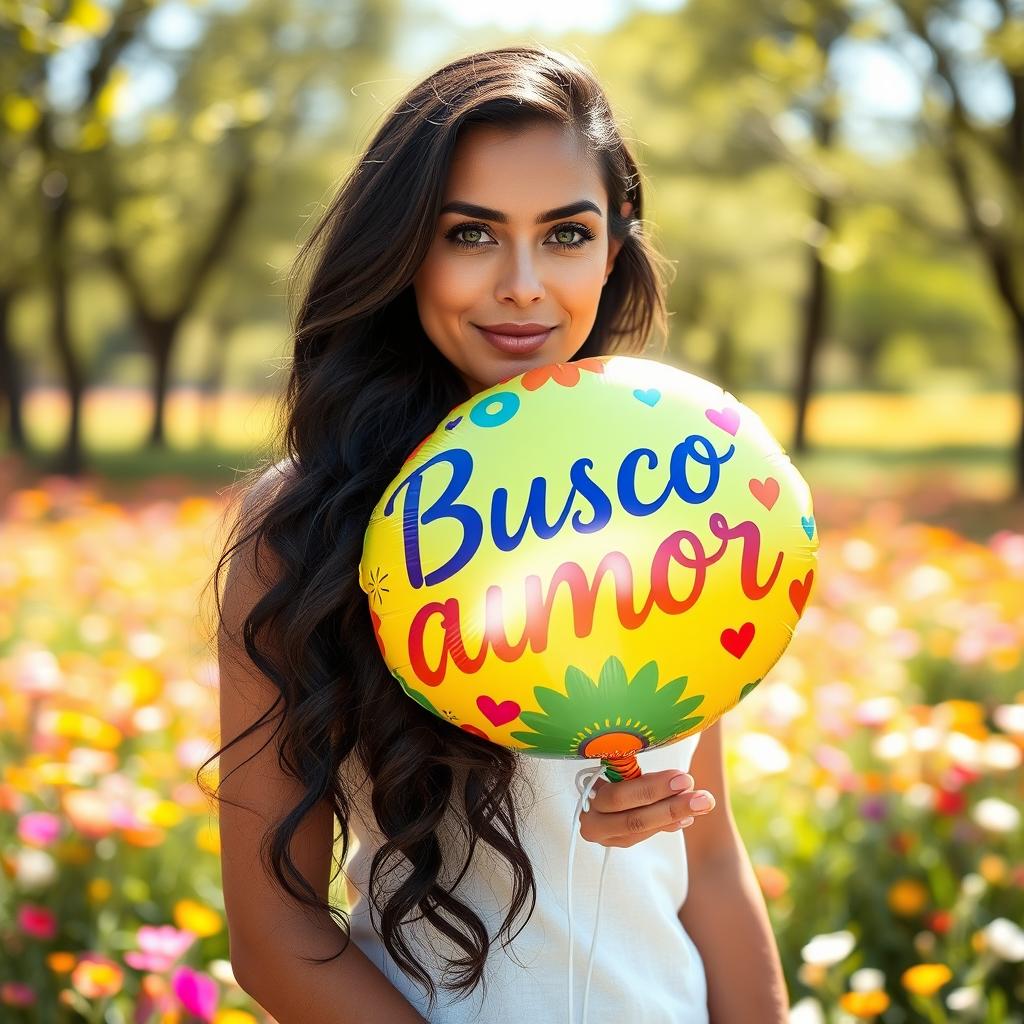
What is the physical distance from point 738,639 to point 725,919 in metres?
0.64

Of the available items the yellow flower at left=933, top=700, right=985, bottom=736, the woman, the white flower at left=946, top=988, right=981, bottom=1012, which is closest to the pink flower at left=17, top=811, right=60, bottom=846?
the woman

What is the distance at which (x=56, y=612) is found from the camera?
16.2 ft

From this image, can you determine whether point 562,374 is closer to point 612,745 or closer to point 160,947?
point 612,745

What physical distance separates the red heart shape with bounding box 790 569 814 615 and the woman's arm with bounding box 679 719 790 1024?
0.46 meters

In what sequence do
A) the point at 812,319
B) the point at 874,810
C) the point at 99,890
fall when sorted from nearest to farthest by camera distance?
the point at 99,890 < the point at 874,810 < the point at 812,319

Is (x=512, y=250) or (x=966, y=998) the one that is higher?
(x=512, y=250)

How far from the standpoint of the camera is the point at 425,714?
4.86ft

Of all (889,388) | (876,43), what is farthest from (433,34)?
(889,388)

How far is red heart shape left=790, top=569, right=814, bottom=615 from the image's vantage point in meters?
1.32

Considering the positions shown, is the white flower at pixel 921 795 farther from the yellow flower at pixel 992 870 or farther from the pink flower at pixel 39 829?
the pink flower at pixel 39 829

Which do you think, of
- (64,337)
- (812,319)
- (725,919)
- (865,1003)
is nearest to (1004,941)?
(865,1003)

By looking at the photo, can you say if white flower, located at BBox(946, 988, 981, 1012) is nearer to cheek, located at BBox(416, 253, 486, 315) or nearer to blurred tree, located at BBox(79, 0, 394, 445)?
cheek, located at BBox(416, 253, 486, 315)

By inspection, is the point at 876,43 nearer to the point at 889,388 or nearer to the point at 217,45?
the point at 217,45

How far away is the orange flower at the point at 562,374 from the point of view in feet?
4.38
